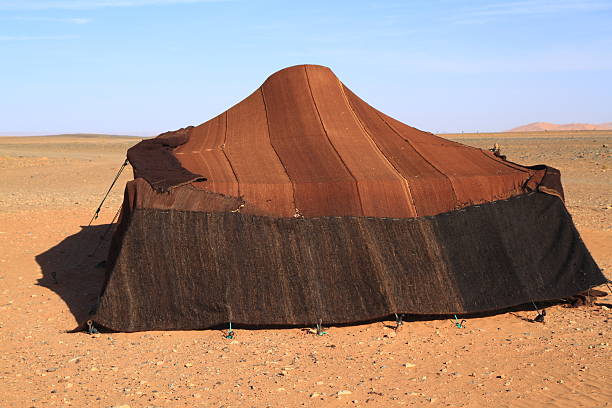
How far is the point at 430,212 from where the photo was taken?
7.82 meters

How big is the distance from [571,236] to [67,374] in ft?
17.1

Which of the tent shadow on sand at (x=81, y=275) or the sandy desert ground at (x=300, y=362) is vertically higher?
the tent shadow on sand at (x=81, y=275)

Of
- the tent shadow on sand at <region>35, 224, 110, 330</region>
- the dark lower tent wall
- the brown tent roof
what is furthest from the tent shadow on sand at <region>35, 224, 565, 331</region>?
the brown tent roof

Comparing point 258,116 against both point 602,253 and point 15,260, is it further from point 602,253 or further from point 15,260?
point 602,253

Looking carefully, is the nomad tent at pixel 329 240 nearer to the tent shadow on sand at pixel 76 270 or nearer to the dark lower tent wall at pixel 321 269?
the dark lower tent wall at pixel 321 269

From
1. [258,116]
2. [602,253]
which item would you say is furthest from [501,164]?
[258,116]

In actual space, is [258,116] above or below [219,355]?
above

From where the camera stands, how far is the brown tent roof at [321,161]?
25.3ft

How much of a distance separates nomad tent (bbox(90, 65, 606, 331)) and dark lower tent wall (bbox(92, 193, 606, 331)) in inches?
0.5

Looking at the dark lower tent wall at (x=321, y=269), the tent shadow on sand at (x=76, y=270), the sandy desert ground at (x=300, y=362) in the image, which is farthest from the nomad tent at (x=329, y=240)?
the tent shadow on sand at (x=76, y=270)

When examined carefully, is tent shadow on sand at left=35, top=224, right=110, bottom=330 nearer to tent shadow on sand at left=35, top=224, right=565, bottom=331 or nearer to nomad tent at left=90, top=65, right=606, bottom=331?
tent shadow on sand at left=35, top=224, right=565, bottom=331

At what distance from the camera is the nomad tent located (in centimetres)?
685

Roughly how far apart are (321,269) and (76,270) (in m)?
3.91

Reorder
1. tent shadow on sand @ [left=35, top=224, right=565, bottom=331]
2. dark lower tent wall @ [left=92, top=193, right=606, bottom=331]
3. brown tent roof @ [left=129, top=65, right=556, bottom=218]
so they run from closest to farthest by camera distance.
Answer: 1. dark lower tent wall @ [left=92, top=193, right=606, bottom=331]
2. tent shadow on sand @ [left=35, top=224, right=565, bottom=331]
3. brown tent roof @ [left=129, top=65, right=556, bottom=218]
